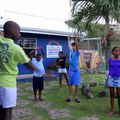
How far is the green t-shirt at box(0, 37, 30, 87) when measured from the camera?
4.05 meters

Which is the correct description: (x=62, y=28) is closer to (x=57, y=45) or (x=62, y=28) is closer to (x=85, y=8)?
(x=57, y=45)

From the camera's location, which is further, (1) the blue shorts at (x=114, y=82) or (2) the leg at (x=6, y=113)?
(1) the blue shorts at (x=114, y=82)

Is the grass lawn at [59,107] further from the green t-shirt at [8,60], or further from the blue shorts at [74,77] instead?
the green t-shirt at [8,60]

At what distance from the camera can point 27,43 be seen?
15.2 metres

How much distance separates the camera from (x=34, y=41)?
15641mm

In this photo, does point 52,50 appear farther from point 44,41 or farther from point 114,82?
point 114,82

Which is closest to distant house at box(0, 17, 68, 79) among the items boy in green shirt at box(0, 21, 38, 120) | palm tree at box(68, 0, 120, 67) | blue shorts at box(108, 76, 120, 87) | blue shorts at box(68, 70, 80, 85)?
palm tree at box(68, 0, 120, 67)

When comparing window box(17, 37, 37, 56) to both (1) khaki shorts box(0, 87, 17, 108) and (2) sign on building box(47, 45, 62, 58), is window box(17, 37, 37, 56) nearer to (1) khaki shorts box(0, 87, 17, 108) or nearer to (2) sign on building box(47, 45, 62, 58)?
(2) sign on building box(47, 45, 62, 58)

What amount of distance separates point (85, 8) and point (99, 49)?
10796mm

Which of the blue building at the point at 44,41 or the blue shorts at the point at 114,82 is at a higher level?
the blue building at the point at 44,41

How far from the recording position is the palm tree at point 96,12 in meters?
10.1

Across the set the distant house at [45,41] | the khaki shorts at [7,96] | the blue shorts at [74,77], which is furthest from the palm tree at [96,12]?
the khaki shorts at [7,96]

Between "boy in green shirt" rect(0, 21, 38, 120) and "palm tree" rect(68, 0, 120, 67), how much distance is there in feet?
19.4

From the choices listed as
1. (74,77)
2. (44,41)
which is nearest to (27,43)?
(44,41)
